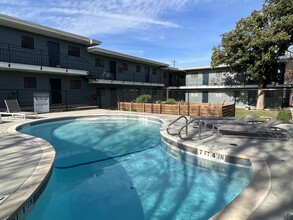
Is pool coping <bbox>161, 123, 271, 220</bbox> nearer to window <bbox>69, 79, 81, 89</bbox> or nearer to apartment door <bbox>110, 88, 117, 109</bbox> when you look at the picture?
window <bbox>69, 79, 81, 89</bbox>

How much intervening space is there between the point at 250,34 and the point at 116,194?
817 inches

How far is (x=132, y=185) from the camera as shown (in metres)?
4.83

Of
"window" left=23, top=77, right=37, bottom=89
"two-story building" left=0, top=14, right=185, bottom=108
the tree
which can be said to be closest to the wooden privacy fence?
"two-story building" left=0, top=14, right=185, bottom=108

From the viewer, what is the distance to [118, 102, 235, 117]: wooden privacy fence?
520 inches

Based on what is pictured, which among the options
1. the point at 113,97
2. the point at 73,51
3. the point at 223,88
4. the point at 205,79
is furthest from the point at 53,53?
the point at 223,88

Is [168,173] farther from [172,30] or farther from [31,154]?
[172,30]

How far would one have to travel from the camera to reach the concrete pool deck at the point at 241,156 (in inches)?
113

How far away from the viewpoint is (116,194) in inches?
174

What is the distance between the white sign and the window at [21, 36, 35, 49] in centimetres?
429

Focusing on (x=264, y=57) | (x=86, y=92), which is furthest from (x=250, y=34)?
(x=86, y=92)

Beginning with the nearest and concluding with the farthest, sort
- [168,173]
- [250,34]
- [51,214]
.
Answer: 1. [51,214]
2. [168,173]
3. [250,34]

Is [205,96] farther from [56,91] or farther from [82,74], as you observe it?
[56,91]

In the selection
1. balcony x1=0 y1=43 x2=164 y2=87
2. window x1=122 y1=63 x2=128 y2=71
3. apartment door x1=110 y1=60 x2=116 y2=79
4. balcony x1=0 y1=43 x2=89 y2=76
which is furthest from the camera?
window x1=122 y1=63 x2=128 y2=71

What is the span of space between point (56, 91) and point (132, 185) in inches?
625
